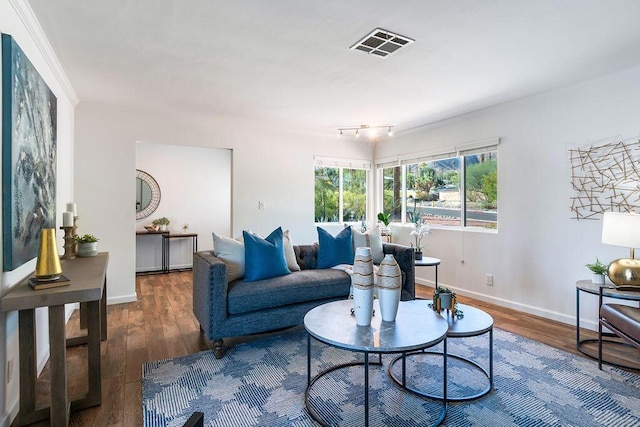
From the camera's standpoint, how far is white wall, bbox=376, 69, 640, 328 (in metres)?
3.16

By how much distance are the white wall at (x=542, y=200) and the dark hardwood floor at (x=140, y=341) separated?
0.95 feet

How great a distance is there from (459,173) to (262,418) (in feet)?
12.8

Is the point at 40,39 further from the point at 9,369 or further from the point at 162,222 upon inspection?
the point at 162,222

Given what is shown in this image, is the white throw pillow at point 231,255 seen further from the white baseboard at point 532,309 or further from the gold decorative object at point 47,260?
the white baseboard at point 532,309

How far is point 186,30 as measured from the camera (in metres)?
2.34

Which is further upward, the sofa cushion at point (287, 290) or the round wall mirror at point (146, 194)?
the round wall mirror at point (146, 194)

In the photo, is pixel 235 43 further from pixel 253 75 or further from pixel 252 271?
pixel 252 271

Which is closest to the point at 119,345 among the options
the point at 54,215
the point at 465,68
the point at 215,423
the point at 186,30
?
the point at 54,215

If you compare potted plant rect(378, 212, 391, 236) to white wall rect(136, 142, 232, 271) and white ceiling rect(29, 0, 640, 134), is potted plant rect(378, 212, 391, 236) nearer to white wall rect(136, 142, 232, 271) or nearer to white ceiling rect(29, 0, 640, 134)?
white ceiling rect(29, 0, 640, 134)

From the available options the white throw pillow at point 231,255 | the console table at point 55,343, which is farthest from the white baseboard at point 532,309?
the console table at point 55,343

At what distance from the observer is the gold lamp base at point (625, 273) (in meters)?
2.55

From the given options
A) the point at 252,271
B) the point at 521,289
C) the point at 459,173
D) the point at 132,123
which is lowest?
the point at 521,289

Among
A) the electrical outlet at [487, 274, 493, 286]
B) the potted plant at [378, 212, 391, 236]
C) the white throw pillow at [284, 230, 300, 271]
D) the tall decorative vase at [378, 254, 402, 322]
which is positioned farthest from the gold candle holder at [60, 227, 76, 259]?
the electrical outlet at [487, 274, 493, 286]

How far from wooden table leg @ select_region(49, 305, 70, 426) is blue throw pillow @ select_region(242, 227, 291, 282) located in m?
1.37
